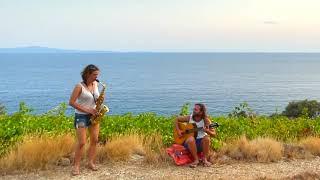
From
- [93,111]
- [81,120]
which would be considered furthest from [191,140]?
[81,120]

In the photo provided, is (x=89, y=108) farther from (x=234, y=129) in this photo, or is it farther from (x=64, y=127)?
(x=234, y=129)

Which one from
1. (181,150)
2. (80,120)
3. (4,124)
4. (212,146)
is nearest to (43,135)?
(4,124)

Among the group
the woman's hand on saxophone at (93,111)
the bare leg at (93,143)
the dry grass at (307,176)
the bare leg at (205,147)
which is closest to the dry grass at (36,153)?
the bare leg at (93,143)

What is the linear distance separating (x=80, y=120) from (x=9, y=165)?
1.53 metres

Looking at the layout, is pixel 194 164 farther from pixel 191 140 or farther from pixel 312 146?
pixel 312 146

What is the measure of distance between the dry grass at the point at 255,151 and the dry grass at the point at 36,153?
3.14 metres

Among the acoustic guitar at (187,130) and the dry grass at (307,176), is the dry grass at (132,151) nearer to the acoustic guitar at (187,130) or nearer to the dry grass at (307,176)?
the acoustic guitar at (187,130)

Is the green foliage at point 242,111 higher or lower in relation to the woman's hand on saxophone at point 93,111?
lower

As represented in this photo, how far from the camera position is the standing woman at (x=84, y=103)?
732 cm

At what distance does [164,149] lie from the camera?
9039 mm

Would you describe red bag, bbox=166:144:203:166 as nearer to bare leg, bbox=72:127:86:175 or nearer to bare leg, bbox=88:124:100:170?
bare leg, bbox=88:124:100:170

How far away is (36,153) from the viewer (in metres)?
8.14

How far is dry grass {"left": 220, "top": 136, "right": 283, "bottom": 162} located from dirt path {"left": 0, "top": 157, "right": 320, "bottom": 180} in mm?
251

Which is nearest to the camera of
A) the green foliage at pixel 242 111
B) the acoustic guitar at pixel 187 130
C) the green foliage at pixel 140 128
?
the acoustic guitar at pixel 187 130
